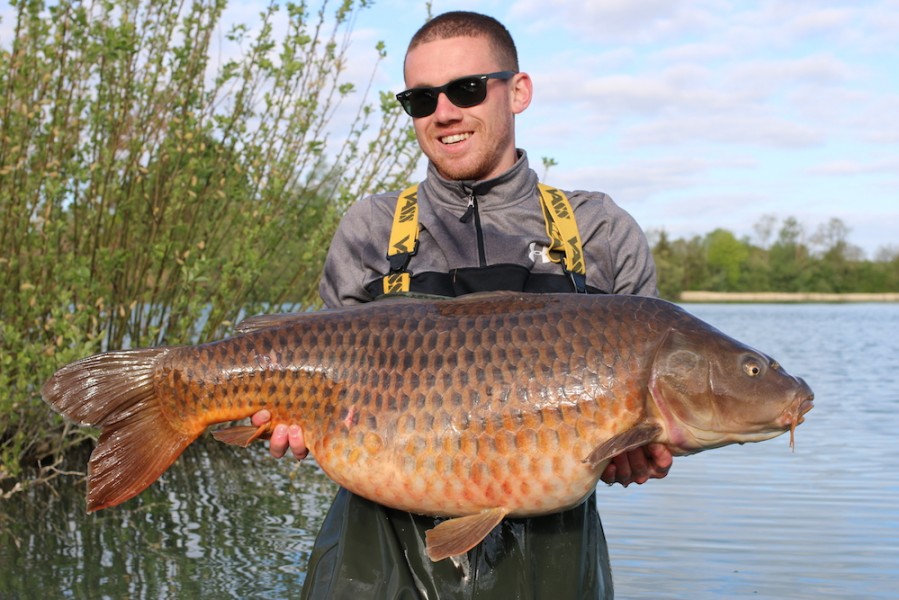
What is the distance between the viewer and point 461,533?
2.75 metres

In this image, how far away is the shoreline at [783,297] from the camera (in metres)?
87.8

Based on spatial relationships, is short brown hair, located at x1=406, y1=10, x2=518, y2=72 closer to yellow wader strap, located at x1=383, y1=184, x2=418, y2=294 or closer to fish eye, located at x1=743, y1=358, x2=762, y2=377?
yellow wader strap, located at x1=383, y1=184, x2=418, y2=294

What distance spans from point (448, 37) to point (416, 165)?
4.61 m

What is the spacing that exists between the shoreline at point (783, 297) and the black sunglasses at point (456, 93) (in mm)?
83802

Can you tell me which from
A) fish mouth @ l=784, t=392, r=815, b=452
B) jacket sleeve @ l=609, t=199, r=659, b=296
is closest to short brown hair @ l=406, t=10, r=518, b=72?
jacket sleeve @ l=609, t=199, r=659, b=296

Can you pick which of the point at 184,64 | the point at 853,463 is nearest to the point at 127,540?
the point at 184,64

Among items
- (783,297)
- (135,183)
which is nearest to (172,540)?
(135,183)

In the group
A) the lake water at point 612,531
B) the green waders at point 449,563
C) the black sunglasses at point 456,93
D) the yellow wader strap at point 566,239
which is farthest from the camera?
the lake water at point 612,531

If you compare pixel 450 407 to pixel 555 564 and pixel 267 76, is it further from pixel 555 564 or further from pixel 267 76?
pixel 267 76

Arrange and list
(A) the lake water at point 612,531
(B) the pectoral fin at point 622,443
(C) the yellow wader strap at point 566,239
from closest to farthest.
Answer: (B) the pectoral fin at point 622,443 → (C) the yellow wader strap at point 566,239 → (A) the lake water at point 612,531

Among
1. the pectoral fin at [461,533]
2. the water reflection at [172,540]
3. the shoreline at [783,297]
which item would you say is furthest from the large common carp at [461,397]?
the shoreline at [783,297]

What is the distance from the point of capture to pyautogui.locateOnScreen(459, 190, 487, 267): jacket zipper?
10.8 feet

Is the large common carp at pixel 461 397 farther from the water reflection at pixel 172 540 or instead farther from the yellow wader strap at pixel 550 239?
the water reflection at pixel 172 540

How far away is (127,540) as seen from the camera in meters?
6.17
